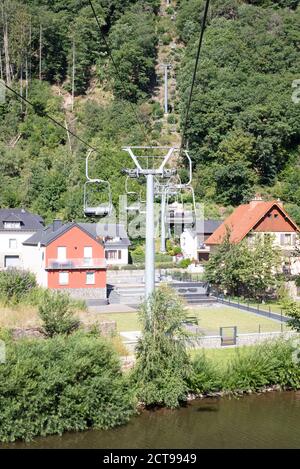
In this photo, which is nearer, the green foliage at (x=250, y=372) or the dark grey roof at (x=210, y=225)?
the green foliage at (x=250, y=372)

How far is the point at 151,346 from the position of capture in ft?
54.3

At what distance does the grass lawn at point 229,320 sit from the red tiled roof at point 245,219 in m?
8.04

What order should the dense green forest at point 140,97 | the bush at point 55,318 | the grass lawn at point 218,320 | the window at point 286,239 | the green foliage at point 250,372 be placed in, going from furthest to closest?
1. the dense green forest at point 140,97
2. the window at point 286,239
3. the grass lawn at point 218,320
4. the bush at point 55,318
5. the green foliage at point 250,372

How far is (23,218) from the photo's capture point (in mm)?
47156

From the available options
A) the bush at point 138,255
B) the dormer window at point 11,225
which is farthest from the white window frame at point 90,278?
the dormer window at point 11,225

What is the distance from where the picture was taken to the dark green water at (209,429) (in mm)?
14539

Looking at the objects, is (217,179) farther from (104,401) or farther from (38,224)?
(104,401)

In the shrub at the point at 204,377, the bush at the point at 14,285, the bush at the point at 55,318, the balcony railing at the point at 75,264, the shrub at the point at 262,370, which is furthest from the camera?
the balcony railing at the point at 75,264

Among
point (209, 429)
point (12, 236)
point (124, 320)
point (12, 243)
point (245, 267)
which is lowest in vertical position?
point (209, 429)

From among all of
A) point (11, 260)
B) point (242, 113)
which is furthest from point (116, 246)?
point (242, 113)

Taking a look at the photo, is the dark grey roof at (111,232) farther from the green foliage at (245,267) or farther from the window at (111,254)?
the green foliage at (245,267)

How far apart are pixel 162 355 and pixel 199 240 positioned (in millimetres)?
33437

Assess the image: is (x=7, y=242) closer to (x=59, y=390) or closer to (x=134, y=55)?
(x=59, y=390)
